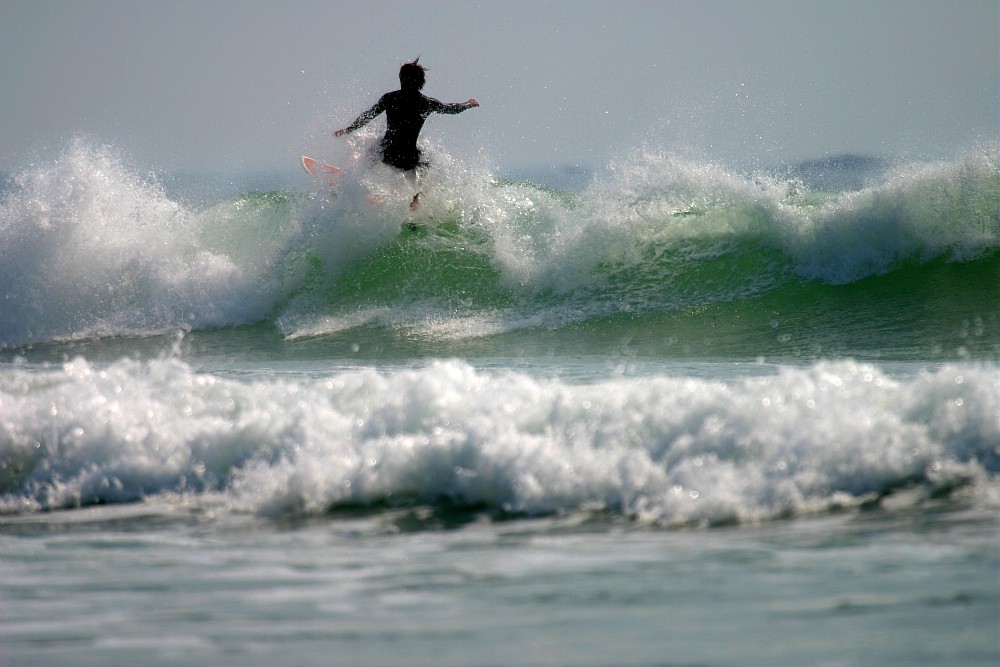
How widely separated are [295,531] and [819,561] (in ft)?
6.58

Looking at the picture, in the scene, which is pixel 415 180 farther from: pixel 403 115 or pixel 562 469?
pixel 562 469

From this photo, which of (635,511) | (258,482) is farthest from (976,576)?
(258,482)

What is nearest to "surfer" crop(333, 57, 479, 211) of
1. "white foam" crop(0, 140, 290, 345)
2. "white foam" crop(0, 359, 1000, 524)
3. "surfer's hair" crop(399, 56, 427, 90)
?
"surfer's hair" crop(399, 56, 427, 90)

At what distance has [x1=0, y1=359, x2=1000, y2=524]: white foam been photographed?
13.0ft

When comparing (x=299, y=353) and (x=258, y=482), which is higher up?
(x=299, y=353)

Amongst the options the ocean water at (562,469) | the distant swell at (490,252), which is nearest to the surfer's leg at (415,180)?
the distant swell at (490,252)

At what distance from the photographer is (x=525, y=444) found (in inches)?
170

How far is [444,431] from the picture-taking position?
4.56m

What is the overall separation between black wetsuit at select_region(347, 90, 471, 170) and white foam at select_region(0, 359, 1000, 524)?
506 cm

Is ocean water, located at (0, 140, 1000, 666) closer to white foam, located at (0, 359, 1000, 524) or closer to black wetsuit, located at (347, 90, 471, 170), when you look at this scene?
white foam, located at (0, 359, 1000, 524)

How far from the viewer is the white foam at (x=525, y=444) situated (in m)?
3.98

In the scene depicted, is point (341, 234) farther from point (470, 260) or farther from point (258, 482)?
point (258, 482)

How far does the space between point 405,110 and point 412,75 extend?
358 mm

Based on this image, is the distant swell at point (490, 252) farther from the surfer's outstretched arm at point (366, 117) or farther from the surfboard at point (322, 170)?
the surfer's outstretched arm at point (366, 117)
